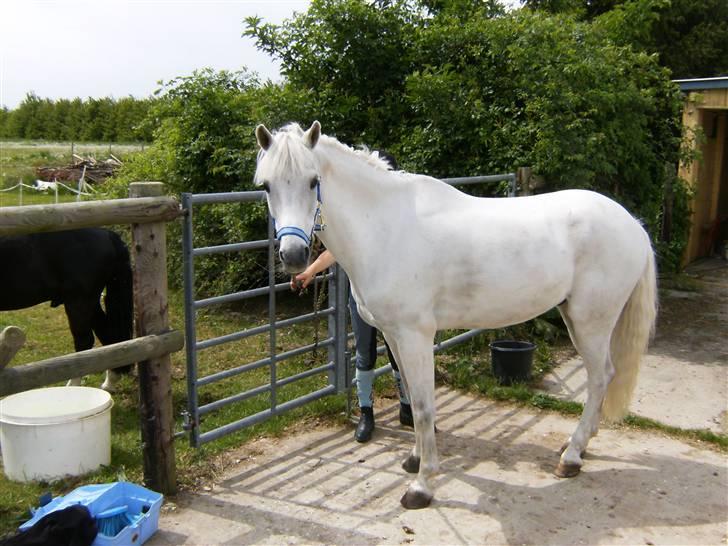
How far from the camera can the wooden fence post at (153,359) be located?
3.27 m

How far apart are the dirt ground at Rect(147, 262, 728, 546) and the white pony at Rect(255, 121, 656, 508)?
0.21 metres

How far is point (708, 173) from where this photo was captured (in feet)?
34.7

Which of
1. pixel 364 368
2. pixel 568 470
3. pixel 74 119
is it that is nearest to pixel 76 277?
pixel 364 368

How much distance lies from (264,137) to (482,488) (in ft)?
7.35

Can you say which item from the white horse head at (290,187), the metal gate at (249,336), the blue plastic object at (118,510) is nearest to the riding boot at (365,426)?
the metal gate at (249,336)

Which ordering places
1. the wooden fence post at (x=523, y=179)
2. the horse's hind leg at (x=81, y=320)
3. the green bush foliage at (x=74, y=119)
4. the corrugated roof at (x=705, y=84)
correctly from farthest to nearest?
the green bush foliage at (x=74, y=119) < the corrugated roof at (x=705, y=84) < the wooden fence post at (x=523, y=179) < the horse's hind leg at (x=81, y=320)

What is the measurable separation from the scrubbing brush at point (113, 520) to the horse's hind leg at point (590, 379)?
2.36 meters

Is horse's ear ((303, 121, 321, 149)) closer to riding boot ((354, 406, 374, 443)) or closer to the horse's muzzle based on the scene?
the horse's muzzle

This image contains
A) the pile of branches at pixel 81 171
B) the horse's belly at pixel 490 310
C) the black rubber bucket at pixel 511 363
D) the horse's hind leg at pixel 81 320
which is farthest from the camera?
the pile of branches at pixel 81 171

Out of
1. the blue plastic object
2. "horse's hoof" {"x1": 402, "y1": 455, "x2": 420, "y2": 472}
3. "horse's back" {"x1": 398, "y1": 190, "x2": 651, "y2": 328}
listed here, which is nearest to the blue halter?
"horse's back" {"x1": 398, "y1": 190, "x2": 651, "y2": 328}

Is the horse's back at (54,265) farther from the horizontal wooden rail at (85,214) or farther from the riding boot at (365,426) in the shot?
the riding boot at (365,426)

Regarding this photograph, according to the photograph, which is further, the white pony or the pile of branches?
the pile of branches

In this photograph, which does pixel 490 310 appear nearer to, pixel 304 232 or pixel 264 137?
pixel 304 232

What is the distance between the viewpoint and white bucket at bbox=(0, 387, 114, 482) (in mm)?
3457
